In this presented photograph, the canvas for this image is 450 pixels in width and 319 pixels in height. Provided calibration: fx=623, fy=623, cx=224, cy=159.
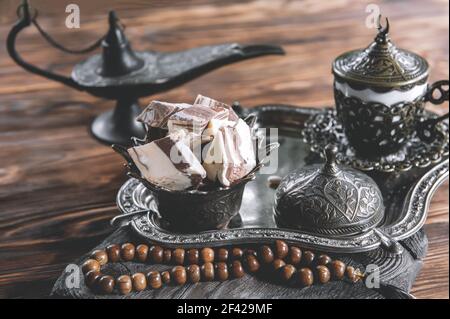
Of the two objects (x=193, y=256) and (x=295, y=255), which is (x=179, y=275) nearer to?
(x=193, y=256)

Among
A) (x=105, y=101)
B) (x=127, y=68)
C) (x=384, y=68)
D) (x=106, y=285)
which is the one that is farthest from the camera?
(x=105, y=101)

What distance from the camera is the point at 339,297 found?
0.68 meters

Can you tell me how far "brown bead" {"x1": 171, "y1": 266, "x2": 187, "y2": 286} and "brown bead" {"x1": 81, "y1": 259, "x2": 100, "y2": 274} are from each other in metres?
0.08

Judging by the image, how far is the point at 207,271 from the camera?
696 millimetres

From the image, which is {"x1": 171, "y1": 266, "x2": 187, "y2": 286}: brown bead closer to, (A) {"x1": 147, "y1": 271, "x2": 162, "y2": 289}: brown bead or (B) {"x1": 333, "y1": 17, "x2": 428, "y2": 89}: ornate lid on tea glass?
(A) {"x1": 147, "y1": 271, "x2": 162, "y2": 289}: brown bead

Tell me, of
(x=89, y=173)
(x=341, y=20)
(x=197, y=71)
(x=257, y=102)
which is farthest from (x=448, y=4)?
(x=89, y=173)

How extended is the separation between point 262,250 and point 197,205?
0.30ft

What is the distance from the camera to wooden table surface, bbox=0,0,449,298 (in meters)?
0.84

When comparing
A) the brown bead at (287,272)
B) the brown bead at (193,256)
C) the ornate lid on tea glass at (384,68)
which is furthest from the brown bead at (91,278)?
the ornate lid on tea glass at (384,68)

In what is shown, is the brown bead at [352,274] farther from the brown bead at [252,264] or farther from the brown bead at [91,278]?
the brown bead at [91,278]

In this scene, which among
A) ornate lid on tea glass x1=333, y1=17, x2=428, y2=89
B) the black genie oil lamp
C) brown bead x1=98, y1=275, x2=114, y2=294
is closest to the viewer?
brown bead x1=98, y1=275, x2=114, y2=294

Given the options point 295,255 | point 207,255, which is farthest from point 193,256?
point 295,255

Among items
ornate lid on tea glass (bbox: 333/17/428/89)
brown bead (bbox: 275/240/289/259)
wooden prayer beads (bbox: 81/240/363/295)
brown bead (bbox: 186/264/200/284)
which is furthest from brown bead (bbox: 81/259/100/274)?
ornate lid on tea glass (bbox: 333/17/428/89)

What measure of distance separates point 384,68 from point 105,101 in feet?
2.15
